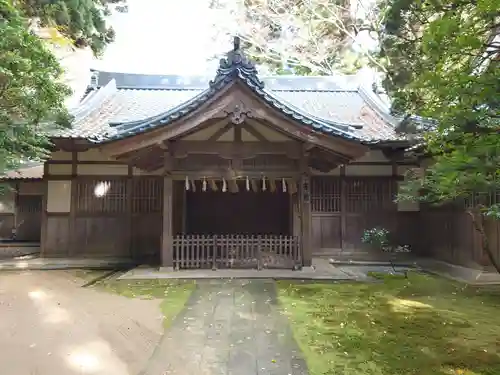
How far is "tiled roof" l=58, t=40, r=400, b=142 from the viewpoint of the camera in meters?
8.27

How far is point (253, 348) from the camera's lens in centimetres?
425

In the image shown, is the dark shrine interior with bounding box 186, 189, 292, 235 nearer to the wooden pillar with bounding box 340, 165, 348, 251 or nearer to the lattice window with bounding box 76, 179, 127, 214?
the wooden pillar with bounding box 340, 165, 348, 251

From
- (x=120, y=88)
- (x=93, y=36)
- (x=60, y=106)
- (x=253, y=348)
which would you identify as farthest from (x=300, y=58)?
(x=253, y=348)

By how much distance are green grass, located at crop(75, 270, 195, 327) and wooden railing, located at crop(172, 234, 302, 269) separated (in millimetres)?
1118

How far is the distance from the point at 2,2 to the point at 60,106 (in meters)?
1.98

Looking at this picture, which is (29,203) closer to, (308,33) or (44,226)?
(44,226)

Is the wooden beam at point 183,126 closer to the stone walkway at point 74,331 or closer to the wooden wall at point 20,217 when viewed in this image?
the stone walkway at point 74,331

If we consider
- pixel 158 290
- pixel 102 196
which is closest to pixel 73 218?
pixel 102 196

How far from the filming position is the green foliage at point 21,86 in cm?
545

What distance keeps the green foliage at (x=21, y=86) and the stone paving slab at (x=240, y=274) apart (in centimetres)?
348

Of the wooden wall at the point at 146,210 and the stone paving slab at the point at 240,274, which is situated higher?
the wooden wall at the point at 146,210

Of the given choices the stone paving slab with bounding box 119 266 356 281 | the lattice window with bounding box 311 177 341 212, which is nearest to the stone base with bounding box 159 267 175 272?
the stone paving slab with bounding box 119 266 356 281

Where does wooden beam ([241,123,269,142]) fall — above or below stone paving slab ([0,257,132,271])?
above

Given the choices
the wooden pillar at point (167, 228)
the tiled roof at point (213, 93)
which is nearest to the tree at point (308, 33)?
the tiled roof at point (213, 93)
